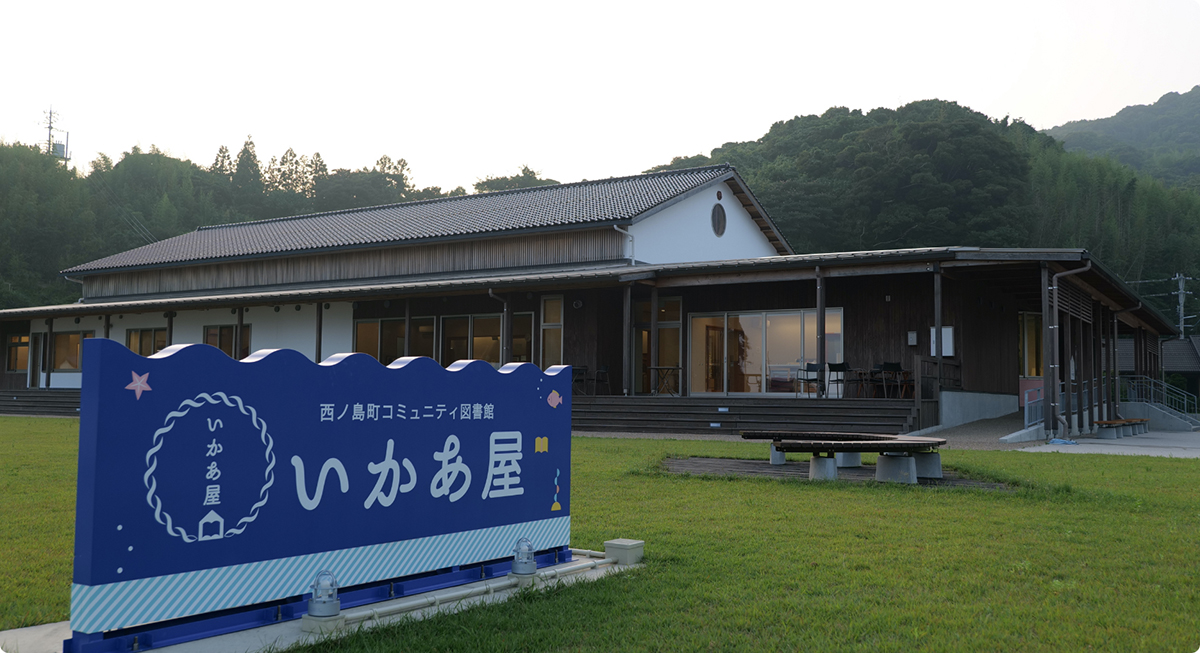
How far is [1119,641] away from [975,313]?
16633 mm

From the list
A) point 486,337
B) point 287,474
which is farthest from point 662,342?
point 287,474

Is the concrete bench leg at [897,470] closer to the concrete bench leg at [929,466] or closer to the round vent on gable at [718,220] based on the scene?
the concrete bench leg at [929,466]

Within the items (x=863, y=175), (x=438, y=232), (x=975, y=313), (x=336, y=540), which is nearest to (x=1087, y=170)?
(x=863, y=175)

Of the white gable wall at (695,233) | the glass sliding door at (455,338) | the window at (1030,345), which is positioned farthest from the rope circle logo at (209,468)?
the window at (1030,345)

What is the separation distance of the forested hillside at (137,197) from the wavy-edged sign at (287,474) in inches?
1743

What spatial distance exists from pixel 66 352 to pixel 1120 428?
2942cm

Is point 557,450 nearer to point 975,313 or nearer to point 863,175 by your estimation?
point 975,313

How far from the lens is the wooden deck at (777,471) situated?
8648mm

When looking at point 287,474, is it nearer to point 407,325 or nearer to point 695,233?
point 407,325

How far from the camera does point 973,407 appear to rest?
18.0 m

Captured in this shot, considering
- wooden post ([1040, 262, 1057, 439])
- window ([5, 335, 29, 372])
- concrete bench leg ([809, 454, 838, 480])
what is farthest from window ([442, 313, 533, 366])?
window ([5, 335, 29, 372])

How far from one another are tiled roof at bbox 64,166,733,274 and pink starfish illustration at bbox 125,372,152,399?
59.8 feet

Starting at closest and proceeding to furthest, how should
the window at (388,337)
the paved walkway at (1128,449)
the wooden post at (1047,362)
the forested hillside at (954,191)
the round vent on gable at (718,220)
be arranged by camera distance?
1. the paved walkway at (1128,449)
2. the wooden post at (1047,362)
3. the window at (388,337)
4. the round vent on gable at (718,220)
5. the forested hillside at (954,191)

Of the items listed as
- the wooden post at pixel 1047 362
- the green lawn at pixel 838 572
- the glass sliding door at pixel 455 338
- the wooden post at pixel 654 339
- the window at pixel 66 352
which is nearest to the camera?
the green lawn at pixel 838 572
